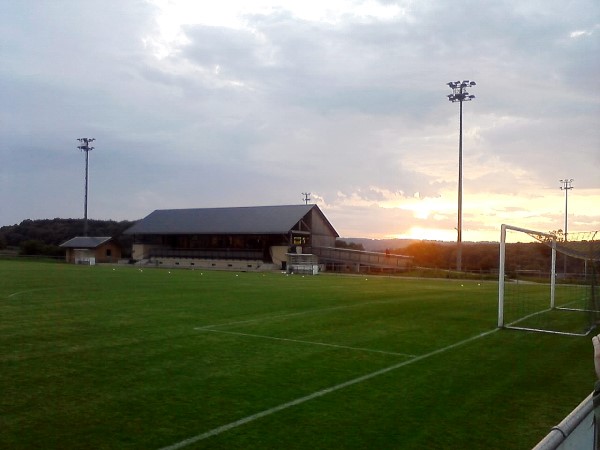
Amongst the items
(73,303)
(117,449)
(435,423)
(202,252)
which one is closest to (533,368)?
(435,423)

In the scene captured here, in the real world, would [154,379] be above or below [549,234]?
below

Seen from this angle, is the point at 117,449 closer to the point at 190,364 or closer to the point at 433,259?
the point at 190,364

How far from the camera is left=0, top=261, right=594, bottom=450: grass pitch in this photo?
6.13 m

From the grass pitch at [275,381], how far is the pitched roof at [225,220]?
44.7m

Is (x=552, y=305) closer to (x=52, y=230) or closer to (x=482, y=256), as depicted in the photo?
(x=482, y=256)

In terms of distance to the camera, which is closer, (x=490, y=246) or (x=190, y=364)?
(x=190, y=364)

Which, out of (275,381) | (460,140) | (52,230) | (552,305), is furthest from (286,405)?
(52,230)

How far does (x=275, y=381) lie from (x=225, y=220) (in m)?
59.7

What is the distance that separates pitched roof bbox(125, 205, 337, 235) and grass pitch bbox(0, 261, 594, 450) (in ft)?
147

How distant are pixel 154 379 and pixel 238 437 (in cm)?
279

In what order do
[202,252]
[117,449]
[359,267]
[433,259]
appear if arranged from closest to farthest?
1. [117,449]
2. [359,267]
3. [202,252]
4. [433,259]

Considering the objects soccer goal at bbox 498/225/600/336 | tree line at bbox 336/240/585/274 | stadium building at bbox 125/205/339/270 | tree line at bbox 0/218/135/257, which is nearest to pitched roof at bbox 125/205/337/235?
stadium building at bbox 125/205/339/270

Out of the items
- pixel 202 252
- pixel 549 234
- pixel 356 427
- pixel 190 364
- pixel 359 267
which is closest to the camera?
pixel 356 427

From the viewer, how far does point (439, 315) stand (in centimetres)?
1795
